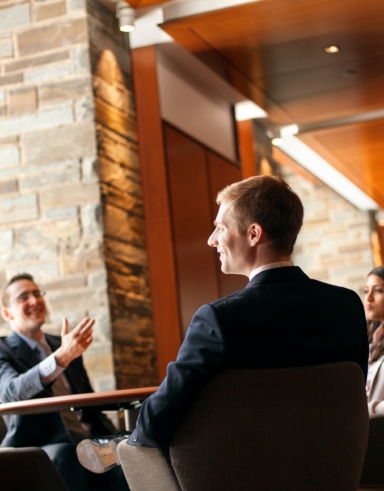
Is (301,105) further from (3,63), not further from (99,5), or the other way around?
(3,63)

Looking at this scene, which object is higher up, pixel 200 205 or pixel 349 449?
pixel 200 205

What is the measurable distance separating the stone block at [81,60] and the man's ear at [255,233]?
10.3ft

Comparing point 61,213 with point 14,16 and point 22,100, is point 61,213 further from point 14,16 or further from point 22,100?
point 14,16

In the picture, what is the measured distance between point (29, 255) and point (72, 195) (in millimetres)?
488

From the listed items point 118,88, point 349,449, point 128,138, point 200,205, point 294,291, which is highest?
point 118,88

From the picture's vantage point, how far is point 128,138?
4.78 meters

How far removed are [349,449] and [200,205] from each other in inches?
170

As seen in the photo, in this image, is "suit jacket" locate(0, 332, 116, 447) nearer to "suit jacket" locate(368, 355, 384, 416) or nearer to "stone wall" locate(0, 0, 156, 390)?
"stone wall" locate(0, 0, 156, 390)

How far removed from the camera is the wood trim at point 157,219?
15.7ft

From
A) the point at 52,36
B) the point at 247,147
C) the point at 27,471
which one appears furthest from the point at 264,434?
the point at 247,147

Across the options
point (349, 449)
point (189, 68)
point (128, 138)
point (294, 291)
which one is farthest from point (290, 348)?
point (189, 68)

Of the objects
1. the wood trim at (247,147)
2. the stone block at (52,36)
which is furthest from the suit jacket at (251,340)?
the wood trim at (247,147)

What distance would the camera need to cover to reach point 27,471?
2.07 metres

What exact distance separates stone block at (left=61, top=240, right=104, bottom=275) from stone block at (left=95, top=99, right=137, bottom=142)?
2.71 feet
